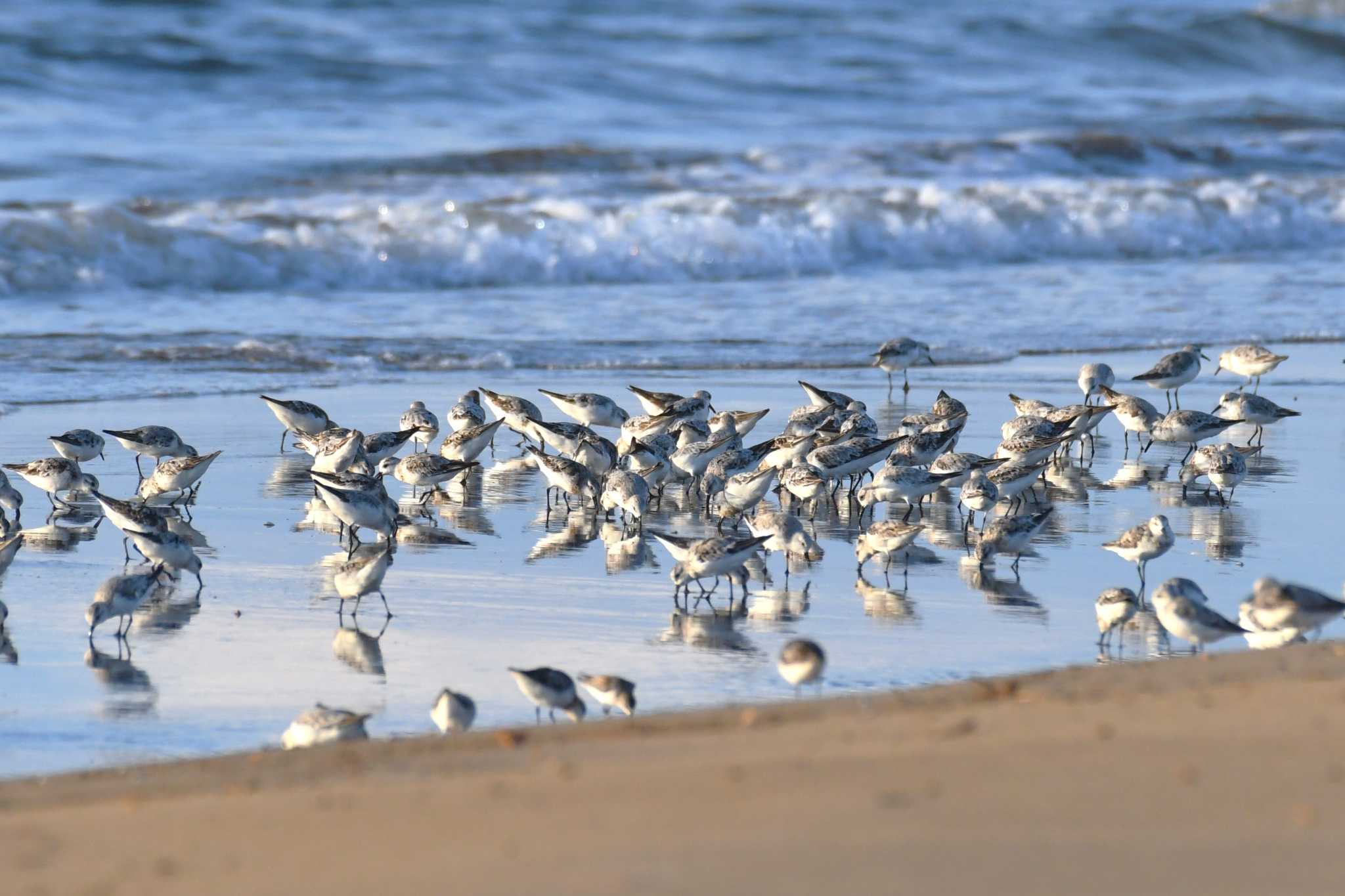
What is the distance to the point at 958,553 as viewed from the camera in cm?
855

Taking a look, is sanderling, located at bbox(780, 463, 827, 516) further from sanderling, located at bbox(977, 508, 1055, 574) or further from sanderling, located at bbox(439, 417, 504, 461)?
sanderling, located at bbox(439, 417, 504, 461)

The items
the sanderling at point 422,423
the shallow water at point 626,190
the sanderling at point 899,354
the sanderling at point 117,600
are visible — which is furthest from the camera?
the shallow water at point 626,190

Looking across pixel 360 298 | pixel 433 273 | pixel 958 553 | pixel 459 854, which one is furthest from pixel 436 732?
pixel 433 273

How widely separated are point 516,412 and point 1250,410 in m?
4.38

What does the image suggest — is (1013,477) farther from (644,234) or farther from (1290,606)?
(644,234)

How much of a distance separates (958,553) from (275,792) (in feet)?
14.6

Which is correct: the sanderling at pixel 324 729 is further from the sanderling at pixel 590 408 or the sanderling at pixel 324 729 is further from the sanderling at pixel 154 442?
the sanderling at pixel 590 408

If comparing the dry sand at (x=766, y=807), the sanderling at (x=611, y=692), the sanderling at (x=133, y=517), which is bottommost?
the sanderling at (x=611, y=692)

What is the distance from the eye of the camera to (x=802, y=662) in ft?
19.9

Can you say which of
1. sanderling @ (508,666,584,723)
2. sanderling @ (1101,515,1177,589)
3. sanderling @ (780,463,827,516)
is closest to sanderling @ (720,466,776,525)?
sanderling @ (780,463,827,516)

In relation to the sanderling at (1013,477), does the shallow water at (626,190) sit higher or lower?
higher

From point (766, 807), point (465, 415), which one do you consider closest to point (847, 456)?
point (465, 415)

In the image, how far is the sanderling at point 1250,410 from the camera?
36.5 feet

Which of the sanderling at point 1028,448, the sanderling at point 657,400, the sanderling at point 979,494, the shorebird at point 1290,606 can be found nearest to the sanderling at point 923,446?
the sanderling at point 1028,448
